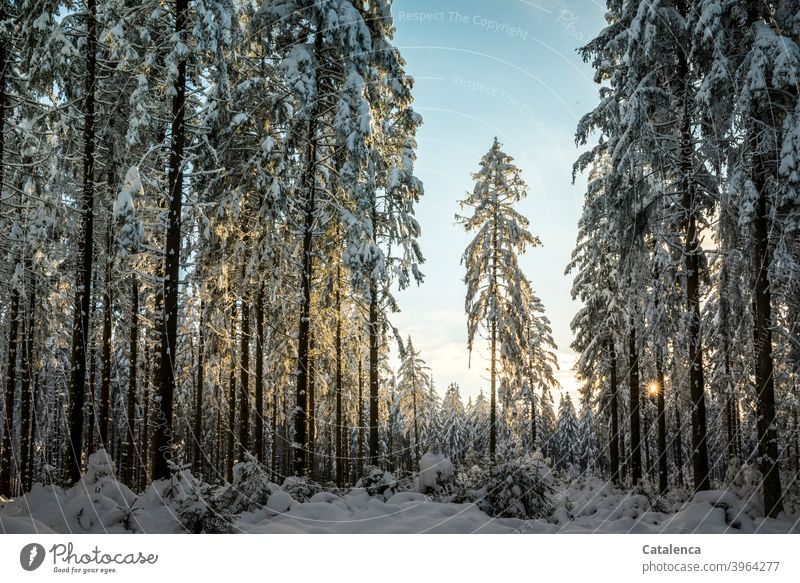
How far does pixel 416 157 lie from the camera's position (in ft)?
68.7

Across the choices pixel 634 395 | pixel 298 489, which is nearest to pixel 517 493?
pixel 298 489

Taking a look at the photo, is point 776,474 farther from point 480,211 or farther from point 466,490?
point 480,211

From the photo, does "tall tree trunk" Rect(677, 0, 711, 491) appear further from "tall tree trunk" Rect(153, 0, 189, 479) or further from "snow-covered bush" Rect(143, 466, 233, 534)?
"tall tree trunk" Rect(153, 0, 189, 479)

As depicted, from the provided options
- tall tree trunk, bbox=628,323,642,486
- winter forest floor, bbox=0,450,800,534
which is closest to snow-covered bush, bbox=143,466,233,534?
winter forest floor, bbox=0,450,800,534

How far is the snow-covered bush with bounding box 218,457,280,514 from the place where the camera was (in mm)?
10398

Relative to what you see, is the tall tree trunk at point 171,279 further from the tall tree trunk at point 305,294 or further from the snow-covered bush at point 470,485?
the snow-covered bush at point 470,485

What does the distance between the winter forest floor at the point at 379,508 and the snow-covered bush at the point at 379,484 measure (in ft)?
0.10

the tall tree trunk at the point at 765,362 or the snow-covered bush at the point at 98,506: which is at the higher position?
the tall tree trunk at the point at 765,362

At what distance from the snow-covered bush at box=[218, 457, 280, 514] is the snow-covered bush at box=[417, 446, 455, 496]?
315cm

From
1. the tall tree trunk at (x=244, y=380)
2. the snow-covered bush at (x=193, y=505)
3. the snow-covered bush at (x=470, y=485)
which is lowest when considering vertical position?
the snow-covered bush at (x=470, y=485)

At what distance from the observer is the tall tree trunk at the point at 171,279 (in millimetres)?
11000

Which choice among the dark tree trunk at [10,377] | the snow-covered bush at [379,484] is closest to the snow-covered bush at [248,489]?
the snow-covered bush at [379,484]
